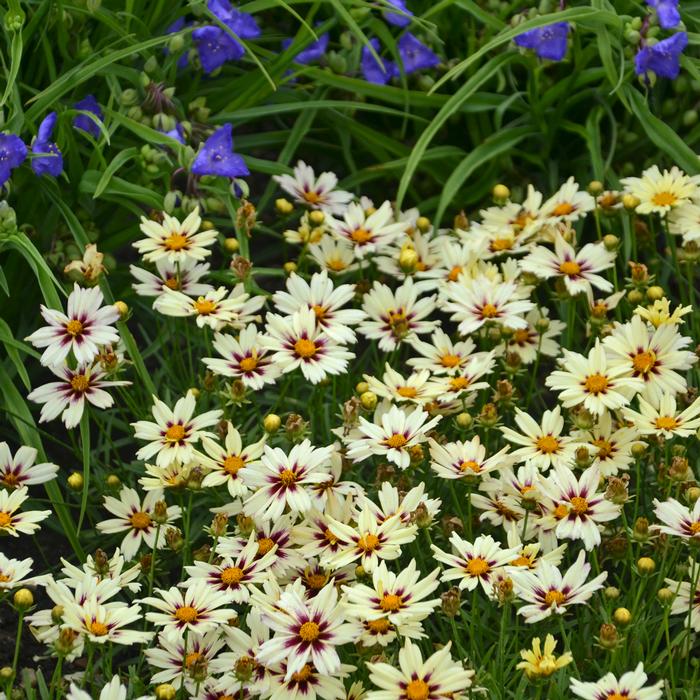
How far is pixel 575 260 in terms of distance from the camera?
2.54 meters

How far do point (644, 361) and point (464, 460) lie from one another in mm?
386

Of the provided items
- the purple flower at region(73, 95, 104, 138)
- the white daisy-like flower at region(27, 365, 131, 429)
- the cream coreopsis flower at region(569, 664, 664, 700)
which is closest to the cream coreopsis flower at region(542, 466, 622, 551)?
the cream coreopsis flower at region(569, 664, 664, 700)

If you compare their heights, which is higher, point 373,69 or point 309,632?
point 373,69

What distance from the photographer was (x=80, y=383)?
2.26m

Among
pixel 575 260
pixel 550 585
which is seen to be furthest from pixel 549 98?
pixel 550 585

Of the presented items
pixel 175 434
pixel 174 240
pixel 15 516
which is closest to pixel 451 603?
pixel 175 434

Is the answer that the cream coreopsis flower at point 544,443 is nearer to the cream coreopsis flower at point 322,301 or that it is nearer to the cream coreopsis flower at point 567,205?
the cream coreopsis flower at point 322,301

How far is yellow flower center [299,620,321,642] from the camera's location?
5.85 ft

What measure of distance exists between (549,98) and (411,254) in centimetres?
68

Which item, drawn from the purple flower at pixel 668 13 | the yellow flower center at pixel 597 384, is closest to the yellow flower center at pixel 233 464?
the yellow flower center at pixel 597 384

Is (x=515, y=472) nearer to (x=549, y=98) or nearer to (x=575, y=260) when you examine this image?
(x=575, y=260)

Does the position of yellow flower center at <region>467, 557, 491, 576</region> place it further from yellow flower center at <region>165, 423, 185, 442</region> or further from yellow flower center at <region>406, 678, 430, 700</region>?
yellow flower center at <region>165, 423, 185, 442</region>

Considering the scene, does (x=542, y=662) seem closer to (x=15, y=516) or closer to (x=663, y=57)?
(x=15, y=516)

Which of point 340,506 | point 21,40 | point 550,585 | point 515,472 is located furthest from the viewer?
point 21,40
